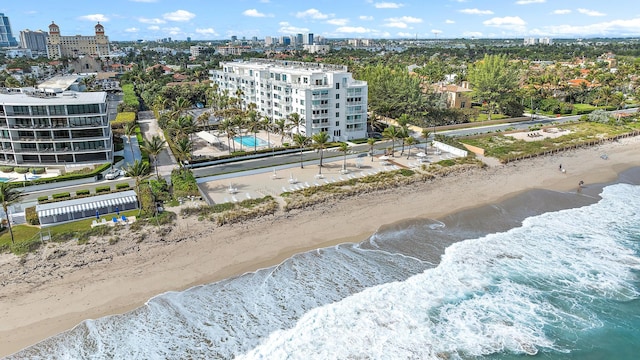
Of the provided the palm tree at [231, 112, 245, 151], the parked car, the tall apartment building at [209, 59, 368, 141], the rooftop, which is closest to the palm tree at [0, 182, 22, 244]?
the parked car

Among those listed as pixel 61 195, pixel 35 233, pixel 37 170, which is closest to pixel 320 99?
pixel 61 195

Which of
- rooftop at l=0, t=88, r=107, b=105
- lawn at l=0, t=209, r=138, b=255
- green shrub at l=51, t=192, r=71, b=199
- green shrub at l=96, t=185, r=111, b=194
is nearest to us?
lawn at l=0, t=209, r=138, b=255

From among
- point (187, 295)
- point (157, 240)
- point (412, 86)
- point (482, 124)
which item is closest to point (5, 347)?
point (187, 295)

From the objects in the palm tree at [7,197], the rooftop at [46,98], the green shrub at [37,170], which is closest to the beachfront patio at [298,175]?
the palm tree at [7,197]

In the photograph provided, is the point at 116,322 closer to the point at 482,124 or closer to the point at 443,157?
the point at 443,157

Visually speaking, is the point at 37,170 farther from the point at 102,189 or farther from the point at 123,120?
the point at 123,120

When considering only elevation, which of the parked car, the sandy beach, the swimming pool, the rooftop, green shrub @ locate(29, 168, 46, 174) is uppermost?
the rooftop

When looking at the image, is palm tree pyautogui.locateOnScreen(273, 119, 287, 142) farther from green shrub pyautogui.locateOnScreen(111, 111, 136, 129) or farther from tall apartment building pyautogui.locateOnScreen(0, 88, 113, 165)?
green shrub pyautogui.locateOnScreen(111, 111, 136, 129)

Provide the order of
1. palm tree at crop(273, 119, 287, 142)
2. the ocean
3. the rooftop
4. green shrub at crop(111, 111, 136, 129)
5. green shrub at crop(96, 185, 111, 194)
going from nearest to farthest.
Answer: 1. the ocean
2. green shrub at crop(96, 185, 111, 194)
3. the rooftop
4. palm tree at crop(273, 119, 287, 142)
5. green shrub at crop(111, 111, 136, 129)

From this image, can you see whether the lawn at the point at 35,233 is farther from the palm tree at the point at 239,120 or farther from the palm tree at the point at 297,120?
the palm tree at the point at 297,120
